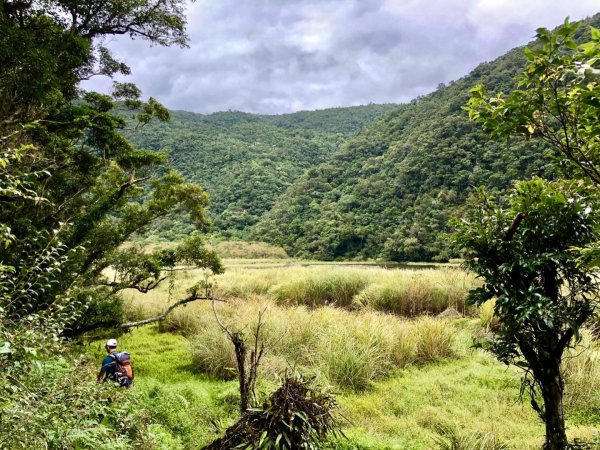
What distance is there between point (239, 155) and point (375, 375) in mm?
73183

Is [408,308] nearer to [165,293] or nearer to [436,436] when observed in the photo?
[436,436]

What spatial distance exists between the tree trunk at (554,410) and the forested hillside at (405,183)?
3036cm

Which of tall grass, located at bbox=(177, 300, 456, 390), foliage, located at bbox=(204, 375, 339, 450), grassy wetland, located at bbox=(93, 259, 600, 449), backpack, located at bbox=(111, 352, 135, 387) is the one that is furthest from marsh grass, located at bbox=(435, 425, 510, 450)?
backpack, located at bbox=(111, 352, 135, 387)

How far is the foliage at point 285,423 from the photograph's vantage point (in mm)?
3713

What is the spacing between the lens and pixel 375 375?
25.2 ft

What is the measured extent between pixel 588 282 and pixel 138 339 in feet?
37.3

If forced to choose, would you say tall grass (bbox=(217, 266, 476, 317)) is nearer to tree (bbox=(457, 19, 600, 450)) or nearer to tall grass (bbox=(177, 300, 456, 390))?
tall grass (bbox=(177, 300, 456, 390))

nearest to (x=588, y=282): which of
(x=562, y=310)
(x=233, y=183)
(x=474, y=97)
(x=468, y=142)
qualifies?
(x=562, y=310)

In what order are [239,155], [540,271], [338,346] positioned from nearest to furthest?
[540,271] < [338,346] < [239,155]

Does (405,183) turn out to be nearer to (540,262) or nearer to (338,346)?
(338,346)

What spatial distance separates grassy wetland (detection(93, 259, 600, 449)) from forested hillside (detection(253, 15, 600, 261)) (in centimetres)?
2528

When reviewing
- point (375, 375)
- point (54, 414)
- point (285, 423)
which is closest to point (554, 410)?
point (285, 423)

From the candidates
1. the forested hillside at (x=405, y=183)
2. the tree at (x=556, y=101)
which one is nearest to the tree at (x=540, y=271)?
the tree at (x=556, y=101)

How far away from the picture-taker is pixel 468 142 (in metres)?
46.5
